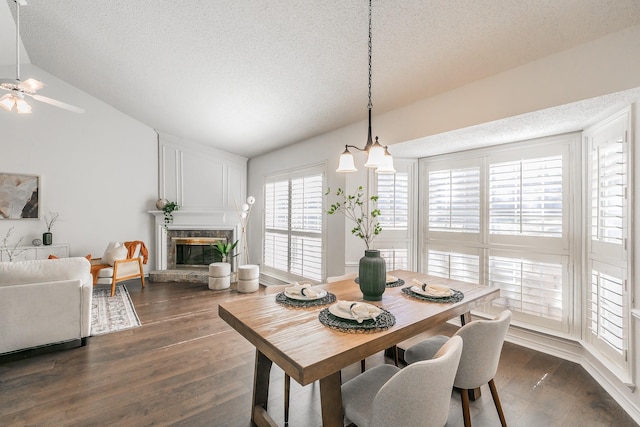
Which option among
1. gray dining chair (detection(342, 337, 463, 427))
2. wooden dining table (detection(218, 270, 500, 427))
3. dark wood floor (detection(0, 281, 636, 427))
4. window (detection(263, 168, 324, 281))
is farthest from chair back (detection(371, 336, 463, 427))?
window (detection(263, 168, 324, 281))

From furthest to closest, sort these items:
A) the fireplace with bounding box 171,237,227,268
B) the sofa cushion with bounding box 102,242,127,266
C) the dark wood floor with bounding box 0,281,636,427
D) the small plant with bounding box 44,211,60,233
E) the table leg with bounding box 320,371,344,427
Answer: the fireplace with bounding box 171,237,227,268
the small plant with bounding box 44,211,60,233
the sofa cushion with bounding box 102,242,127,266
the dark wood floor with bounding box 0,281,636,427
the table leg with bounding box 320,371,344,427

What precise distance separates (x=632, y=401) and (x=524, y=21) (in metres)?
2.72

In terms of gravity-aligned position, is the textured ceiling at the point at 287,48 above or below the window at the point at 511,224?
above

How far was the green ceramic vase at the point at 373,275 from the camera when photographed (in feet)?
6.40

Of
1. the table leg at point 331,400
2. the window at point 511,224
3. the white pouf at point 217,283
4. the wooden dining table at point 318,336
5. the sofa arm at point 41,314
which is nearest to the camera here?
the wooden dining table at point 318,336

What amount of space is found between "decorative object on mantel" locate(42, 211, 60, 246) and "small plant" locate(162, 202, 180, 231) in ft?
5.38

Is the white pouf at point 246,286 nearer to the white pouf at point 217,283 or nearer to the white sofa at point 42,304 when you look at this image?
the white pouf at point 217,283

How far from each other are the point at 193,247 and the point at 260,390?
491cm

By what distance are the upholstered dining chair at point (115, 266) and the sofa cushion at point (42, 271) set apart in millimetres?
1826

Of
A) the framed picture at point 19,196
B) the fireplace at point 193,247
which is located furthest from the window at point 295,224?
the framed picture at point 19,196

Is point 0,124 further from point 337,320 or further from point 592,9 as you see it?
point 592,9

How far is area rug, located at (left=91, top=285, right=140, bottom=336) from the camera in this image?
3.40 metres

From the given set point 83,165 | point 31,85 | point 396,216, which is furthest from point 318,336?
point 83,165

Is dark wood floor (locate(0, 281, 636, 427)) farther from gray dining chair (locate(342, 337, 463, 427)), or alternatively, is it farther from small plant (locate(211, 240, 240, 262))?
small plant (locate(211, 240, 240, 262))
